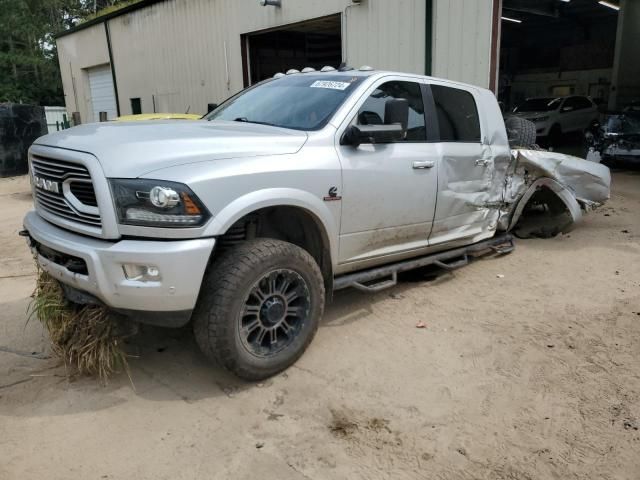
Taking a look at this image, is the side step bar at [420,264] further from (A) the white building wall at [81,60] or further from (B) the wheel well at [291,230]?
(A) the white building wall at [81,60]

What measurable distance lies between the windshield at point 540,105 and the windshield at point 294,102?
15572mm

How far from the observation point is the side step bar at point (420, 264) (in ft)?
13.6

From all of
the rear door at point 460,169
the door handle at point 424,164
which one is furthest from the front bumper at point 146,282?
the rear door at point 460,169

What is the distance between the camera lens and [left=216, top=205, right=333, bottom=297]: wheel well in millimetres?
3549

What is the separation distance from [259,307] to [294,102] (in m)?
1.75

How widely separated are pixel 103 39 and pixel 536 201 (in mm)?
16956

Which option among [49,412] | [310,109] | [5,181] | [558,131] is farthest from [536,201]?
[5,181]

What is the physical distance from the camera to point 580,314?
4613mm

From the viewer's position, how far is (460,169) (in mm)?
4879

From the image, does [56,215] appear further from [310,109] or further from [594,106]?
[594,106]

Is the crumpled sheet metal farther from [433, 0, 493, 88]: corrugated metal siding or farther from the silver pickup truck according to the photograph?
[433, 0, 493, 88]: corrugated metal siding

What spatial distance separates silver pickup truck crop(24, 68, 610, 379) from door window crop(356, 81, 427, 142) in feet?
0.04

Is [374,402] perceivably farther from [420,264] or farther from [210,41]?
[210,41]

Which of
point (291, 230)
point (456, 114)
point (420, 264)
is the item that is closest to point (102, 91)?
point (456, 114)
